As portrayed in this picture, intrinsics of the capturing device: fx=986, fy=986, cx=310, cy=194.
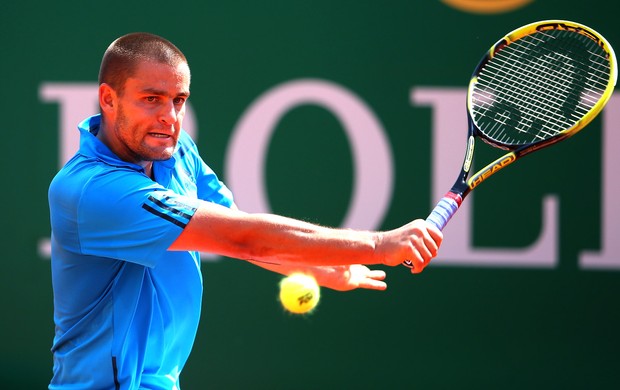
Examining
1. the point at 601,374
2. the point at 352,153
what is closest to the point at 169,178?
the point at 352,153

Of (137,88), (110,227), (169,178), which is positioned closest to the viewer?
(110,227)

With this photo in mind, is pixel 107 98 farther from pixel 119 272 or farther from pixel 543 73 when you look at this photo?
pixel 543 73

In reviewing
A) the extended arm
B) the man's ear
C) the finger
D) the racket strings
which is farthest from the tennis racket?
the man's ear

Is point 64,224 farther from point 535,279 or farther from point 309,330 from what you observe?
point 535,279

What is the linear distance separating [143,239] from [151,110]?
42cm

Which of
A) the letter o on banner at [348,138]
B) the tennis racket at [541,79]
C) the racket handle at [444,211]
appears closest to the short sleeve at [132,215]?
the racket handle at [444,211]

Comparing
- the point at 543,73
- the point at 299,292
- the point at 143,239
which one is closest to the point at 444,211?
the point at 299,292

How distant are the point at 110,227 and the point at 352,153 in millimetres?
2520

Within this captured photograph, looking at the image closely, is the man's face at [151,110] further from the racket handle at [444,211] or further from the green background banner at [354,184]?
the green background banner at [354,184]

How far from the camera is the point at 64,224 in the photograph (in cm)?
276

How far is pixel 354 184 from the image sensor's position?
503cm

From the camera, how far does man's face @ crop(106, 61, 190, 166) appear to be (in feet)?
9.30

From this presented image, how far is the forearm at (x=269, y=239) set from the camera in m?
2.62

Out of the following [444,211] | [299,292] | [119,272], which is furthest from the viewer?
[299,292]
